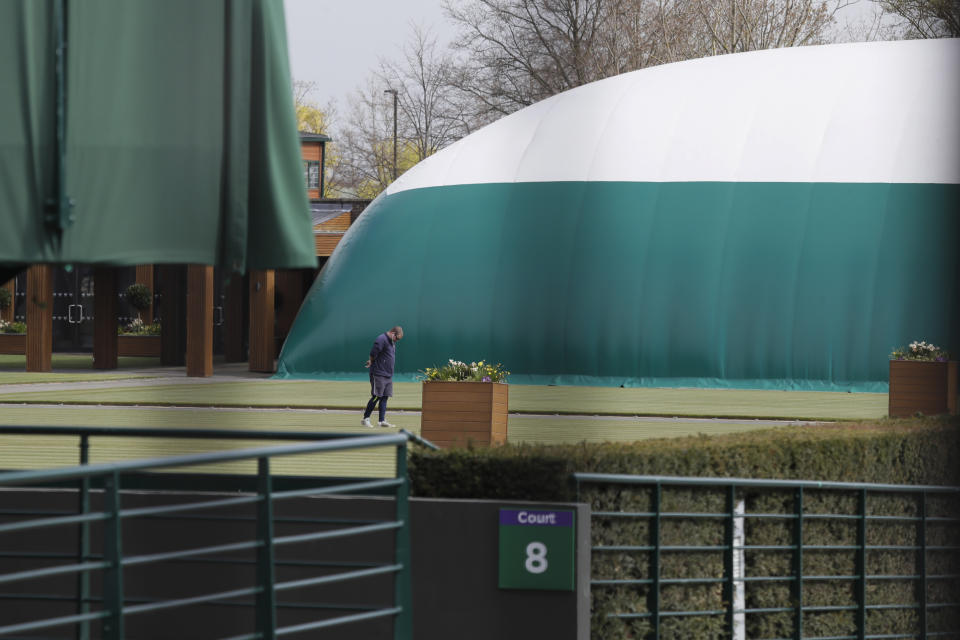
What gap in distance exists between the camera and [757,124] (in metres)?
31.8

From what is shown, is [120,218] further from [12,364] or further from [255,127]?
[12,364]

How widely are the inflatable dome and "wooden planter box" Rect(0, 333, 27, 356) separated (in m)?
10.1

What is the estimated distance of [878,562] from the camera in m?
11.3

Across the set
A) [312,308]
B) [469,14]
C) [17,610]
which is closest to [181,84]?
[17,610]

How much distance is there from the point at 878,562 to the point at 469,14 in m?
9.20

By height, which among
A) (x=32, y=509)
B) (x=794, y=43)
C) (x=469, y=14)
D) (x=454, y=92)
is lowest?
(x=32, y=509)

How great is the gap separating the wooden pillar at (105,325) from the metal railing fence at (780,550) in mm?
25027

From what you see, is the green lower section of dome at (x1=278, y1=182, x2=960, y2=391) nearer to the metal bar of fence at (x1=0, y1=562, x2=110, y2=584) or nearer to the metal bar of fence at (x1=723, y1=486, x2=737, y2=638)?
the metal bar of fence at (x1=723, y1=486, x2=737, y2=638)

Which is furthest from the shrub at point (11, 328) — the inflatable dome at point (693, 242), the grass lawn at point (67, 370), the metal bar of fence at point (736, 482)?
the metal bar of fence at point (736, 482)

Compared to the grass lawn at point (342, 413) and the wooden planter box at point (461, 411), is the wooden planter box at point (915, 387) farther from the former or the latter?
the wooden planter box at point (461, 411)

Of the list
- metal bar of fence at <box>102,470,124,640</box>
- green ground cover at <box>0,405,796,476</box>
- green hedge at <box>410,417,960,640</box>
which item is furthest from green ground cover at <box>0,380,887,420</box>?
metal bar of fence at <box>102,470,124,640</box>

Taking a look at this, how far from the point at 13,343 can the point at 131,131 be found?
121ft

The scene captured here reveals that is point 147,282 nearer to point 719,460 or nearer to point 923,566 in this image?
point 923,566

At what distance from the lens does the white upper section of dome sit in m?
31.1
